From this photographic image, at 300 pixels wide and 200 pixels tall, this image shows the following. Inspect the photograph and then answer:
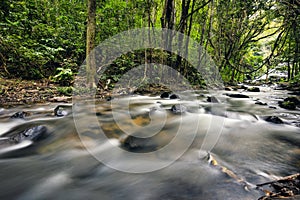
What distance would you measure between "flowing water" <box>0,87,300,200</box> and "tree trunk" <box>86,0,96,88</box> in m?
3.05

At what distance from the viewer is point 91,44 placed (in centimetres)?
627

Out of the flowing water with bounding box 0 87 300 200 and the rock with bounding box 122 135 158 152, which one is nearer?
the flowing water with bounding box 0 87 300 200

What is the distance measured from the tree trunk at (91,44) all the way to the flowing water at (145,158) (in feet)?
10.00

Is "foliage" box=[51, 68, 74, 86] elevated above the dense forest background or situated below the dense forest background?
below

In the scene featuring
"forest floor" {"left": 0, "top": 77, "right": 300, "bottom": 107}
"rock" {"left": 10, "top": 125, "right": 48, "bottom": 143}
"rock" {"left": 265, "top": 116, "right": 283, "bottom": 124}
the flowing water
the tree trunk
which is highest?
the tree trunk

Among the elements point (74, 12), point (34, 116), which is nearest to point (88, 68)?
point (34, 116)

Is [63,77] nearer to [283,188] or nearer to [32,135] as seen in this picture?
[32,135]

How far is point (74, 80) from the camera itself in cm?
711

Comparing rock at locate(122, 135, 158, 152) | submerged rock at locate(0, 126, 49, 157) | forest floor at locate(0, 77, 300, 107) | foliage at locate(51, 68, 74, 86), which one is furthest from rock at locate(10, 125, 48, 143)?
foliage at locate(51, 68, 74, 86)

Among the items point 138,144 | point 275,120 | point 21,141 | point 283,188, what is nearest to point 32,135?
point 21,141

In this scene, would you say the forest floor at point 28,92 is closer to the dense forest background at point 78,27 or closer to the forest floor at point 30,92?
the forest floor at point 30,92

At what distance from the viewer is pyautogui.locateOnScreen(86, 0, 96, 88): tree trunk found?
5969mm

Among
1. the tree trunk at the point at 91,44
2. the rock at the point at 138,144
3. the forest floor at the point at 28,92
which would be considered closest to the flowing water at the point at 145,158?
the rock at the point at 138,144

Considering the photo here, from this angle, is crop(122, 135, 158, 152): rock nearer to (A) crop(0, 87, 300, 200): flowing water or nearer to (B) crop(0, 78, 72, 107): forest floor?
(A) crop(0, 87, 300, 200): flowing water
